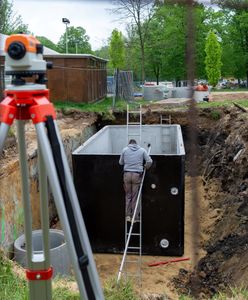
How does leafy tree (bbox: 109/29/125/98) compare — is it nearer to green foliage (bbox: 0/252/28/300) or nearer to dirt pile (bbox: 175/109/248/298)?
dirt pile (bbox: 175/109/248/298)

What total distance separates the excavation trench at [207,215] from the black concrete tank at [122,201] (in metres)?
0.34

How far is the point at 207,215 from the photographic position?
38.5ft

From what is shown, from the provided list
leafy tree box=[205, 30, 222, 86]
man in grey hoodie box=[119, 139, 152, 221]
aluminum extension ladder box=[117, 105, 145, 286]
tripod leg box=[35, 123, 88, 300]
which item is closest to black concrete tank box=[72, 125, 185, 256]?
aluminum extension ladder box=[117, 105, 145, 286]

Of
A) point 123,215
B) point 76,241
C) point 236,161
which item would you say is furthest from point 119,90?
point 76,241

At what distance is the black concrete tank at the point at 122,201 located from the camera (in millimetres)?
9438

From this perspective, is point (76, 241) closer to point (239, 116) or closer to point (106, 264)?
point (106, 264)

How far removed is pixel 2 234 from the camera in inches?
282

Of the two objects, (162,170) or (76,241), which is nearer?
(76,241)

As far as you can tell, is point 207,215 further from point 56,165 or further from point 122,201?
point 56,165

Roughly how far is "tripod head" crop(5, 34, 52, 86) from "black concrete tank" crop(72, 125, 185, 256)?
294 inches

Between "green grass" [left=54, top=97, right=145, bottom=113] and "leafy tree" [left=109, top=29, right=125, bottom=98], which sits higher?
"leafy tree" [left=109, top=29, right=125, bottom=98]

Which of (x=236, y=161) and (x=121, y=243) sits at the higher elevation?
(x=236, y=161)

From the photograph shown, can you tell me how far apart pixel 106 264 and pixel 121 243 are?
643mm

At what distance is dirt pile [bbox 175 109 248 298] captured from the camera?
293 inches
